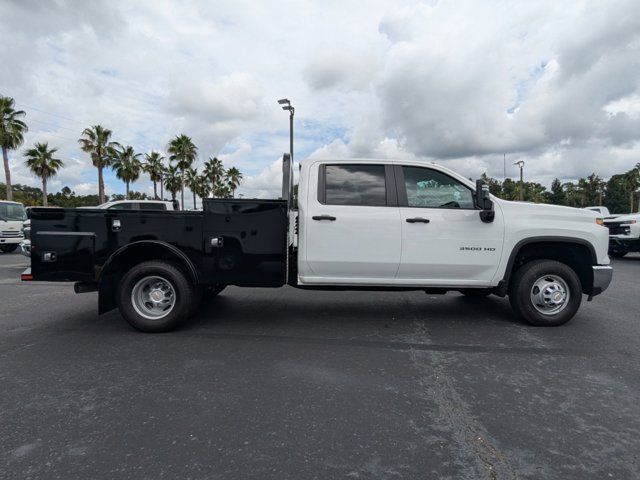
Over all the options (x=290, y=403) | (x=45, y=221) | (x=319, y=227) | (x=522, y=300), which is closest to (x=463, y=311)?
(x=522, y=300)

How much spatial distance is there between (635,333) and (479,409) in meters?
3.23

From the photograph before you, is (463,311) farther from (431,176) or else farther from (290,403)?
(290,403)

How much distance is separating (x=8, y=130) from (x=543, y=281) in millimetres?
38918

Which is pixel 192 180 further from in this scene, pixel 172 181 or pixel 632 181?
pixel 632 181

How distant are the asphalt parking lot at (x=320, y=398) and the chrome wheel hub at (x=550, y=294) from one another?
0.31m

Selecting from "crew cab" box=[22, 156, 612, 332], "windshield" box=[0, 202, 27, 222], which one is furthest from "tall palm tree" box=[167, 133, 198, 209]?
"crew cab" box=[22, 156, 612, 332]

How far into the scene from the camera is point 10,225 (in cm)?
1516

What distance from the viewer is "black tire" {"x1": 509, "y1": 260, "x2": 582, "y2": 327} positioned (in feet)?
16.3

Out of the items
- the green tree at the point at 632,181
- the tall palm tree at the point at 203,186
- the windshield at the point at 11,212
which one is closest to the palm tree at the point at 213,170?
the tall palm tree at the point at 203,186

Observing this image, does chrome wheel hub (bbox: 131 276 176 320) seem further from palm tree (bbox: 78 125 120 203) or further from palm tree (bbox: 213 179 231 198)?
palm tree (bbox: 213 179 231 198)

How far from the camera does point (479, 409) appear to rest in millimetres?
2963

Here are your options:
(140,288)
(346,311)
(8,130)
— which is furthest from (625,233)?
(8,130)

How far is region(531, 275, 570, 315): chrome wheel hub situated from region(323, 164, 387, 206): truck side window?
86.5 inches

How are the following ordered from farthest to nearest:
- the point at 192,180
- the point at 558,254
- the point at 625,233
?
the point at 192,180 < the point at 625,233 < the point at 558,254
